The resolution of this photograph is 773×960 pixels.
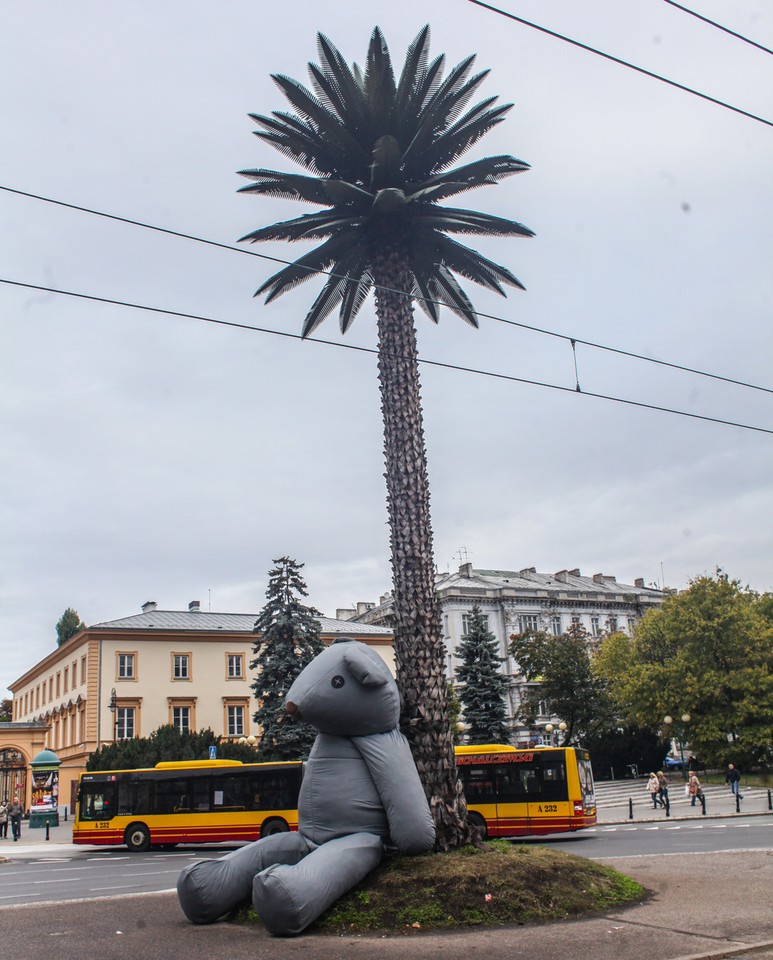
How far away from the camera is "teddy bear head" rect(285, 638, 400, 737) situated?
11.9 metres

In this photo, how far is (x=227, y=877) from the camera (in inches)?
444

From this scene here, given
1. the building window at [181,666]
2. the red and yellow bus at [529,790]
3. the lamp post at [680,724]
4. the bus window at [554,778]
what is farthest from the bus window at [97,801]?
the lamp post at [680,724]

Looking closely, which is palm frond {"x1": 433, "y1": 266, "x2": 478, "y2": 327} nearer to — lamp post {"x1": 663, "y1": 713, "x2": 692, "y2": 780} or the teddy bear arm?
the teddy bear arm

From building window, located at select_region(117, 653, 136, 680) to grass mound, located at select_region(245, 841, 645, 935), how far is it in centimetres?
4340

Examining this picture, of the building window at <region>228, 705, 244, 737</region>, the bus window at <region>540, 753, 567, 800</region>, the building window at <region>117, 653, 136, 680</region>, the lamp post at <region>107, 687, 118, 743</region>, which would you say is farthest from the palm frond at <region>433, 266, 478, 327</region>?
the building window at <region>228, 705, 244, 737</region>

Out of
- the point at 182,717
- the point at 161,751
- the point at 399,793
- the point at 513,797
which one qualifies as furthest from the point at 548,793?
the point at 182,717

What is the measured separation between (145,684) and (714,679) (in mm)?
29940

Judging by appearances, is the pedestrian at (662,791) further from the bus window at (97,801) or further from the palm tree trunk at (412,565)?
the palm tree trunk at (412,565)

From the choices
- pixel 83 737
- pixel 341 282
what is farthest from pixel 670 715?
pixel 341 282

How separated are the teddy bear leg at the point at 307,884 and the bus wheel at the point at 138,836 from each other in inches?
831

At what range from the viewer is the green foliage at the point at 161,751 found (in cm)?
3994

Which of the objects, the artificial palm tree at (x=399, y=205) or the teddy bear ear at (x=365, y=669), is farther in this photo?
the artificial palm tree at (x=399, y=205)

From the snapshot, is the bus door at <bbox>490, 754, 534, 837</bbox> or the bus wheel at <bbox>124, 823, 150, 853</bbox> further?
the bus wheel at <bbox>124, 823, 150, 853</bbox>

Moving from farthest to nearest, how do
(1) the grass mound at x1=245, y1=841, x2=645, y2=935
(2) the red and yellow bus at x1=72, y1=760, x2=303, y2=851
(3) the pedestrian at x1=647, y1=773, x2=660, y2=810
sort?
(3) the pedestrian at x1=647, y1=773, x2=660, y2=810, (2) the red and yellow bus at x1=72, y1=760, x2=303, y2=851, (1) the grass mound at x1=245, y1=841, x2=645, y2=935
